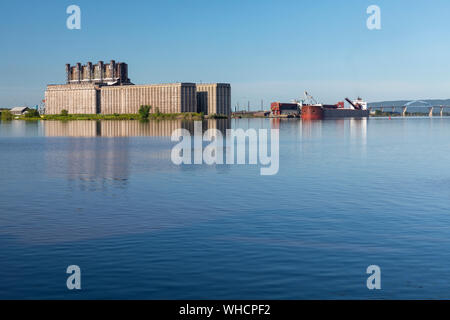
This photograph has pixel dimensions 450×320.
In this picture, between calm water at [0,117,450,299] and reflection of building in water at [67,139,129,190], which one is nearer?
calm water at [0,117,450,299]

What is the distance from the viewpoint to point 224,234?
23.5 m

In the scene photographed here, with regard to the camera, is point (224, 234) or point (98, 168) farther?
point (98, 168)

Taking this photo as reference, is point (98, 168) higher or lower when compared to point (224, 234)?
higher

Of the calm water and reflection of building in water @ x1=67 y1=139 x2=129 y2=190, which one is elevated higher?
reflection of building in water @ x1=67 y1=139 x2=129 y2=190

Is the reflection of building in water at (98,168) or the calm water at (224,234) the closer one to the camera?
the calm water at (224,234)

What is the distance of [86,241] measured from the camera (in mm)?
22125

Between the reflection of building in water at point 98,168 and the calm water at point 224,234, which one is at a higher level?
the reflection of building in water at point 98,168

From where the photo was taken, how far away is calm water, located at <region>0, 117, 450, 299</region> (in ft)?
55.7

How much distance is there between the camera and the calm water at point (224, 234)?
668 inches

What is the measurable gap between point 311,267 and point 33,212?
52.8 feet
